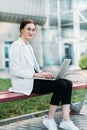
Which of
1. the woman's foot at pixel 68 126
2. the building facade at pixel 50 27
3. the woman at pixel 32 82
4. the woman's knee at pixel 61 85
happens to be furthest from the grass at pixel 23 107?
the building facade at pixel 50 27

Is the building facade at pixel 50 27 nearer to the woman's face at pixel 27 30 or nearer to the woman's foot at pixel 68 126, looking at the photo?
the woman's face at pixel 27 30

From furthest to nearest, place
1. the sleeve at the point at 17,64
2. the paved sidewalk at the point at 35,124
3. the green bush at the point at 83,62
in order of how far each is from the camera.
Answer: the green bush at the point at 83,62 → the paved sidewalk at the point at 35,124 → the sleeve at the point at 17,64

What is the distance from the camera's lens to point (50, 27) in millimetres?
24688

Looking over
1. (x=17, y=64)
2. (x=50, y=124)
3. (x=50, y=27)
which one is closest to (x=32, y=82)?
(x=17, y=64)

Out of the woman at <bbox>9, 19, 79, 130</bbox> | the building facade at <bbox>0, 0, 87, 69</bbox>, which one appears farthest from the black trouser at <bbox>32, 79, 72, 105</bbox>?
the building facade at <bbox>0, 0, 87, 69</bbox>

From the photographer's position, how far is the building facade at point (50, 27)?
22750 millimetres

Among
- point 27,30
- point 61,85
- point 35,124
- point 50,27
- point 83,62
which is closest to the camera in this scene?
point 61,85

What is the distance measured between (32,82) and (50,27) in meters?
20.2

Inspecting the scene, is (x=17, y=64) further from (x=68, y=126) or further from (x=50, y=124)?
(x=68, y=126)

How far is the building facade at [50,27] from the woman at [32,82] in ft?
57.9

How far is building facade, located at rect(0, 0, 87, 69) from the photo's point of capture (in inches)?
896

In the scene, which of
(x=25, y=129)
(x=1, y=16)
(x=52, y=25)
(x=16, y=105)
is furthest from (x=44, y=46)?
(x=25, y=129)

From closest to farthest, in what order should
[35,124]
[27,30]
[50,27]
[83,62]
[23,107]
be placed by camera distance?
[27,30], [35,124], [23,107], [83,62], [50,27]

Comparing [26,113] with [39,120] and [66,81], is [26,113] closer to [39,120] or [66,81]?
[39,120]
